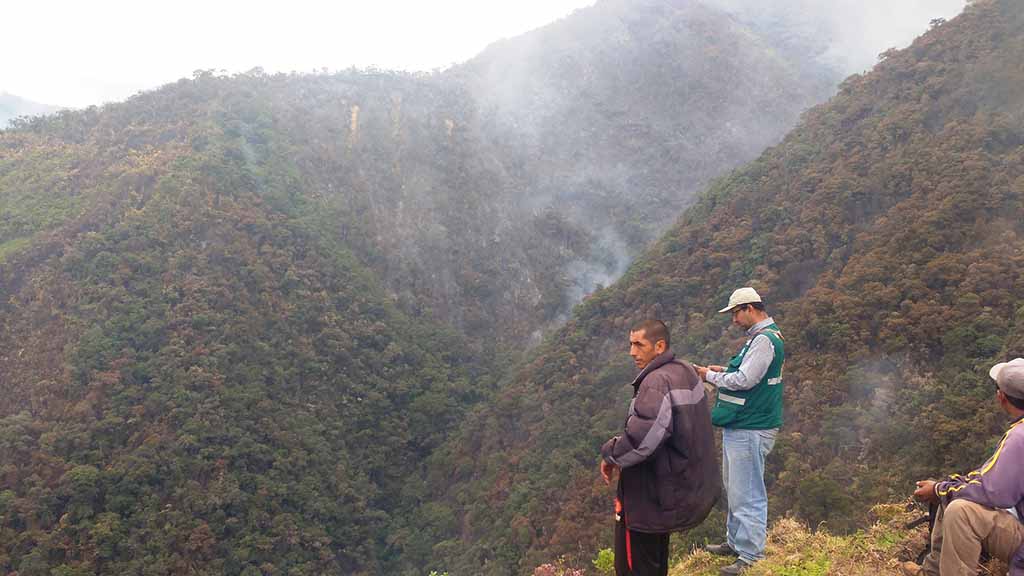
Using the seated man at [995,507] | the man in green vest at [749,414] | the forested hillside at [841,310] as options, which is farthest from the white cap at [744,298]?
the forested hillside at [841,310]

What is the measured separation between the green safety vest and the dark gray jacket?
33.7 inches

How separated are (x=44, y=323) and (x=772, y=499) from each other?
25339 mm

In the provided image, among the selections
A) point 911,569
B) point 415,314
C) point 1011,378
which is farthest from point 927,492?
point 415,314

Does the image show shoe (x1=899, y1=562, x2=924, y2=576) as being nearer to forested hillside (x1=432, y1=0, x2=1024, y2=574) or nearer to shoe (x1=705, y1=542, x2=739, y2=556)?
shoe (x1=705, y1=542, x2=739, y2=556)

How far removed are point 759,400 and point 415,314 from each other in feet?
105

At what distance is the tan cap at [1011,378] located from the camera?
2861mm

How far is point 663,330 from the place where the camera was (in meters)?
3.35

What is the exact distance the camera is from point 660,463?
10.1ft

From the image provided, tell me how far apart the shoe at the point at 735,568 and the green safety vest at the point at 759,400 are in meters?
1.08

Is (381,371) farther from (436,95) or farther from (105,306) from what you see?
(436,95)

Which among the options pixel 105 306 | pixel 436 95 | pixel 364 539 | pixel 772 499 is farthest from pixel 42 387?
pixel 436 95

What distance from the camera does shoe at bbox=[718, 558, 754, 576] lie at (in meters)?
4.18

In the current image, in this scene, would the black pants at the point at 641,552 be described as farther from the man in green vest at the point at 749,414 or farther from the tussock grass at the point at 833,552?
the tussock grass at the point at 833,552

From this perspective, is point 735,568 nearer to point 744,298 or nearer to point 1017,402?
point 744,298
